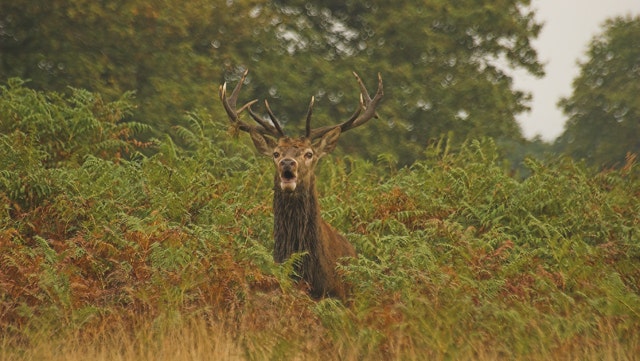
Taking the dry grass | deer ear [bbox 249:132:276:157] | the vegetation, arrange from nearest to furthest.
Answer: the dry grass, the vegetation, deer ear [bbox 249:132:276:157]

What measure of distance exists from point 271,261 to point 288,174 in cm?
125

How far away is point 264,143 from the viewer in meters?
10.2

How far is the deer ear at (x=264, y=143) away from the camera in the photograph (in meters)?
10.1

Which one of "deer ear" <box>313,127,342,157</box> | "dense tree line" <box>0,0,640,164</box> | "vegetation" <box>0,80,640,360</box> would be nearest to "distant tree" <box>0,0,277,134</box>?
"dense tree line" <box>0,0,640,164</box>

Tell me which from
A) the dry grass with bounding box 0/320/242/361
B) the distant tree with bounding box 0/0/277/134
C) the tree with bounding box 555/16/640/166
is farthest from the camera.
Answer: the tree with bounding box 555/16/640/166

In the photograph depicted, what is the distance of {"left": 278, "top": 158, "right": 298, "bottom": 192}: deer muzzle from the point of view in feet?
30.2

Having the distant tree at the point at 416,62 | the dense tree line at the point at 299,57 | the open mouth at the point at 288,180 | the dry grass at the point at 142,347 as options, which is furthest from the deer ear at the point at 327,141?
the distant tree at the point at 416,62

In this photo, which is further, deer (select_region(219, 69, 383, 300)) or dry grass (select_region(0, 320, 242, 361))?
deer (select_region(219, 69, 383, 300))

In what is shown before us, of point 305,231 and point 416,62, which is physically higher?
point 416,62

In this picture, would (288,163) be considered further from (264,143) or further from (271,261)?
(271,261)

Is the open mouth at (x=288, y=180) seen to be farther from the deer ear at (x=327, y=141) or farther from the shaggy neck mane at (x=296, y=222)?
the deer ear at (x=327, y=141)

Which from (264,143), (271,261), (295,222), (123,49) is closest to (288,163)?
(295,222)

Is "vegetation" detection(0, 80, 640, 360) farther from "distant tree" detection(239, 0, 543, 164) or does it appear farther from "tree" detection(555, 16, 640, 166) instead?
"tree" detection(555, 16, 640, 166)

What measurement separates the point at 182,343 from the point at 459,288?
7.13ft
